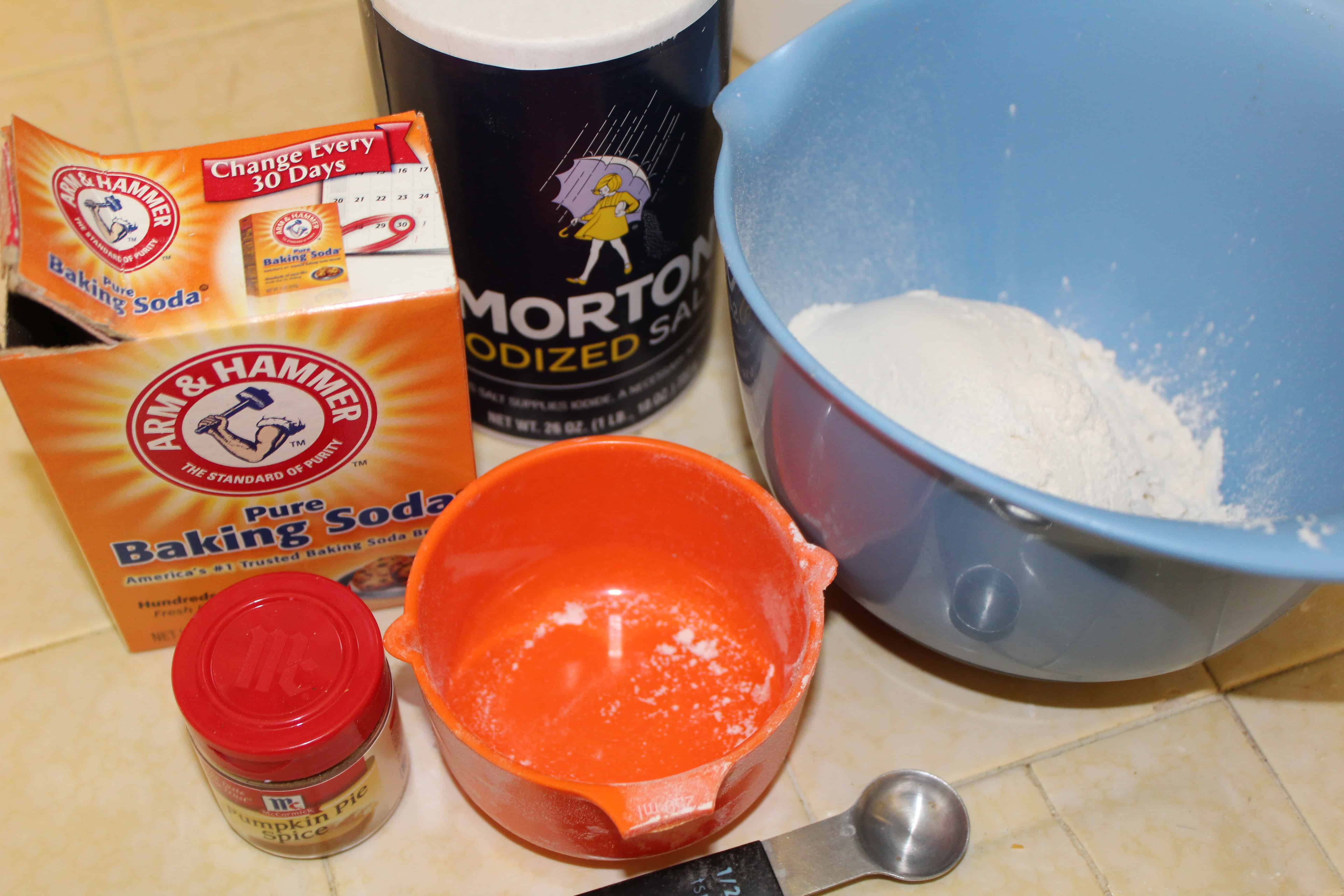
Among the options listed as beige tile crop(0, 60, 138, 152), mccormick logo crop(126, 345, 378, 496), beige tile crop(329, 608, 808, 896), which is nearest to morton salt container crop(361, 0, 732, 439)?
mccormick logo crop(126, 345, 378, 496)

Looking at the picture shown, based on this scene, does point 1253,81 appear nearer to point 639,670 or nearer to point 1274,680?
point 1274,680

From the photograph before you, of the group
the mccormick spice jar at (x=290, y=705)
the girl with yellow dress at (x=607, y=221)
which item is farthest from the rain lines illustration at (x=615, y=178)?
the mccormick spice jar at (x=290, y=705)

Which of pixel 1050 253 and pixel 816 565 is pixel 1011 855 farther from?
pixel 1050 253

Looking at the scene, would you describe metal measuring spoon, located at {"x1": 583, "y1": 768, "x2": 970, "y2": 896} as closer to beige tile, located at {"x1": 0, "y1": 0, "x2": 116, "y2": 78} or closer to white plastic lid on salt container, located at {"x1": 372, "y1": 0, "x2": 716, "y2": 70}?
white plastic lid on salt container, located at {"x1": 372, "y1": 0, "x2": 716, "y2": 70}

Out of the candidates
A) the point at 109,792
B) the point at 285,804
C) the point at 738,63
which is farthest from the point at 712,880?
the point at 738,63

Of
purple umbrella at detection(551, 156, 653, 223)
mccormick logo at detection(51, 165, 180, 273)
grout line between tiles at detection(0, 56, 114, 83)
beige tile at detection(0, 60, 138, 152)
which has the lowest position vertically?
beige tile at detection(0, 60, 138, 152)

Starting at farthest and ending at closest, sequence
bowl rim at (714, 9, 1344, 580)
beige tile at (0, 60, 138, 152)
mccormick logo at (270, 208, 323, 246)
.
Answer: beige tile at (0, 60, 138, 152), mccormick logo at (270, 208, 323, 246), bowl rim at (714, 9, 1344, 580)

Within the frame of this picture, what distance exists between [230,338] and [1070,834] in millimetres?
453

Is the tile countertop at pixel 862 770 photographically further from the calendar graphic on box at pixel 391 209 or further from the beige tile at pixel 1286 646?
the calendar graphic on box at pixel 391 209

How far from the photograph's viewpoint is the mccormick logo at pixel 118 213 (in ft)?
1.60

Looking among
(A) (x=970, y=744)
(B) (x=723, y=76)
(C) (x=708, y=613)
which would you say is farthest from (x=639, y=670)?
(B) (x=723, y=76)

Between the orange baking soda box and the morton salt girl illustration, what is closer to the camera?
the orange baking soda box

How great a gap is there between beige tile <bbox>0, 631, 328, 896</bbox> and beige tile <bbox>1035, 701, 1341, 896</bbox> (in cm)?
37

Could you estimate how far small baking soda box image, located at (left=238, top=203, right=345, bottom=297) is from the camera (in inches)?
19.2
